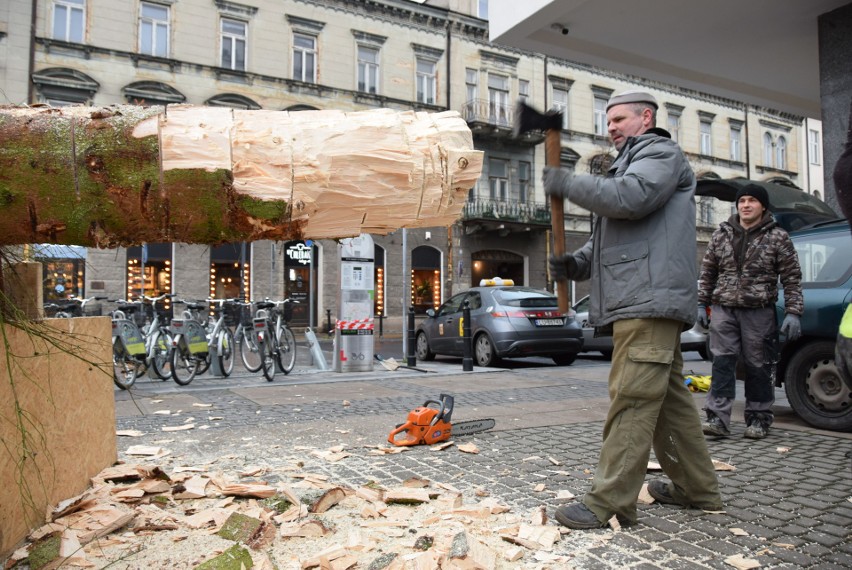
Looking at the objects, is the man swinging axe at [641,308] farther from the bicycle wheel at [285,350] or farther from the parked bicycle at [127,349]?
the bicycle wheel at [285,350]

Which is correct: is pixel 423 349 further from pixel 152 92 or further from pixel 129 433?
pixel 152 92

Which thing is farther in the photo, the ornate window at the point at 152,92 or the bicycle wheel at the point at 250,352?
the ornate window at the point at 152,92

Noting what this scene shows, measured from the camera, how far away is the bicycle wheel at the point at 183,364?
8.15 metres

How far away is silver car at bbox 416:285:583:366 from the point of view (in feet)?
34.7

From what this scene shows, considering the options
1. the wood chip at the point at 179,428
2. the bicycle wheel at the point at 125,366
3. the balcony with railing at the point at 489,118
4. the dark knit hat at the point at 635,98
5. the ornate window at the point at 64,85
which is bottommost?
the wood chip at the point at 179,428

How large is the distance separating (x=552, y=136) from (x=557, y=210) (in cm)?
35

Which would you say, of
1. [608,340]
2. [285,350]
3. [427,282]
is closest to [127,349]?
[285,350]

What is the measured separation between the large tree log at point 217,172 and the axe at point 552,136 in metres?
0.50

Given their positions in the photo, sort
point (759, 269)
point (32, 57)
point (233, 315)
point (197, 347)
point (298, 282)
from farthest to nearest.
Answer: point (298, 282) < point (32, 57) < point (233, 315) < point (197, 347) < point (759, 269)

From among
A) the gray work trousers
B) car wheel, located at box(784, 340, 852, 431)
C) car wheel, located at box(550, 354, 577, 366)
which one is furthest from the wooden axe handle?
car wheel, located at box(550, 354, 577, 366)

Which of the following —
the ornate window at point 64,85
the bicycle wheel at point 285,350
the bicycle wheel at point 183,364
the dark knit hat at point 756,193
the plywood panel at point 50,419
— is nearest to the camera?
the plywood panel at point 50,419

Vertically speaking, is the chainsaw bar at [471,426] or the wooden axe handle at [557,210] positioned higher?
the wooden axe handle at [557,210]

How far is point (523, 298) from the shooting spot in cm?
1091

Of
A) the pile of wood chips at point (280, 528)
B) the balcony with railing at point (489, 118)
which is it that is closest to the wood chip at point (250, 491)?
the pile of wood chips at point (280, 528)
